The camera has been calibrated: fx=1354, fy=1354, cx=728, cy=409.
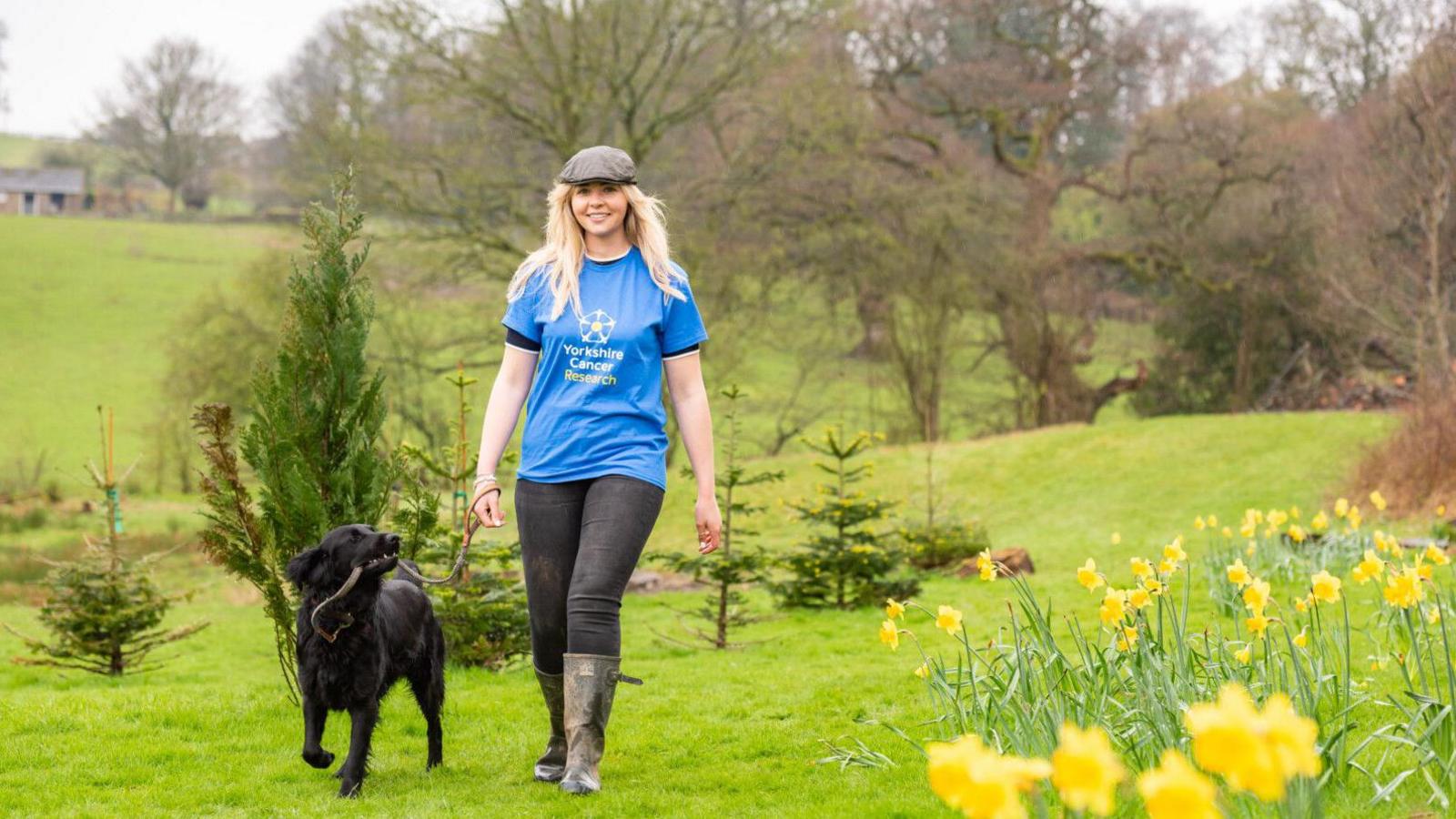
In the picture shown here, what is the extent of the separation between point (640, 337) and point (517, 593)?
14.6 ft

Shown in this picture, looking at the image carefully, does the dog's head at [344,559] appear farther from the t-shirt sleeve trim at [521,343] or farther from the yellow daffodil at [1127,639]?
the yellow daffodil at [1127,639]

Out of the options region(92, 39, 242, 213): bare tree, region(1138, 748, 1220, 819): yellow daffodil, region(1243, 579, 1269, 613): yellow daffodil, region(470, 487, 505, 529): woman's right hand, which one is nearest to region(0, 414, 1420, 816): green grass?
region(1243, 579, 1269, 613): yellow daffodil

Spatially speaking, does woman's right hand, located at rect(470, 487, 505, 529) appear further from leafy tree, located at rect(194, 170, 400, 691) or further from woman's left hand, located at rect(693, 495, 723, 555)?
leafy tree, located at rect(194, 170, 400, 691)

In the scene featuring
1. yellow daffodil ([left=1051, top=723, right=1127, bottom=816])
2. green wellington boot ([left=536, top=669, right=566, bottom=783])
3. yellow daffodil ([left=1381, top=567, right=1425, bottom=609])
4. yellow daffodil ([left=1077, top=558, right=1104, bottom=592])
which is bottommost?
green wellington boot ([left=536, top=669, right=566, bottom=783])

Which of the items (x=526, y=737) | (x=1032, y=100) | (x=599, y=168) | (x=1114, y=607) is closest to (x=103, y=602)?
(x=526, y=737)

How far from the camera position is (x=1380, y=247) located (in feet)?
74.5

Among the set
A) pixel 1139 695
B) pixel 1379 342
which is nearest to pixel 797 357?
pixel 1379 342

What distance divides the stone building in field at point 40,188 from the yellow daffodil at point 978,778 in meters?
76.6

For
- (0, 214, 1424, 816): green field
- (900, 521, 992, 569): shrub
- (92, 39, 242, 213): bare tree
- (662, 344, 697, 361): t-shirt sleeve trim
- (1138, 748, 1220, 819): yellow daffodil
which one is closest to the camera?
(1138, 748, 1220, 819): yellow daffodil

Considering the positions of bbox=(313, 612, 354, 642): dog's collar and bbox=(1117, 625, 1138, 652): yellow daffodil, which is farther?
bbox=(313, 612, 354, 642): dog's collar

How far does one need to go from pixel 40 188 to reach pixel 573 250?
7755 cm

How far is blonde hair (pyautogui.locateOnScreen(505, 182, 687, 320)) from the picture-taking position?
4539mm

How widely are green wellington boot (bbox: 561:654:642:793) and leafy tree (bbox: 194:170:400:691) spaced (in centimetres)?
215

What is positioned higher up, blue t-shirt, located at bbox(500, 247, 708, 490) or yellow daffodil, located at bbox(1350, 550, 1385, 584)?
blue t-shirt, located at bbox(500, 247, 708, 490)
